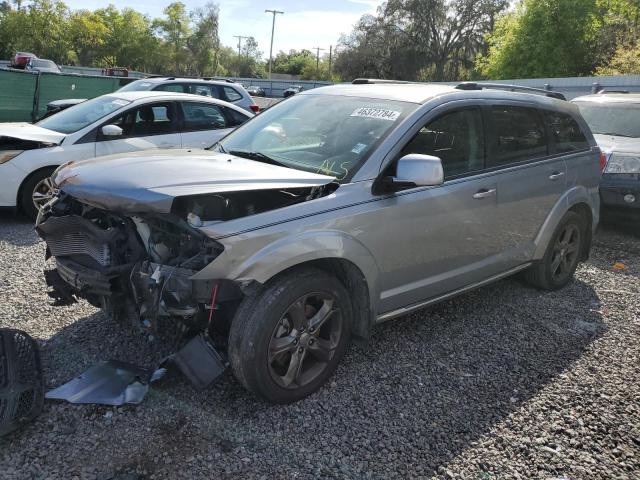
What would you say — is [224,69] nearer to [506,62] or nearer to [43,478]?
[506,62]

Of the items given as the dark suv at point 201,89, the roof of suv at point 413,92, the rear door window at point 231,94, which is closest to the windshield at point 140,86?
the dark suv at point 201,89

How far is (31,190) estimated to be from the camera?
21.9 feet

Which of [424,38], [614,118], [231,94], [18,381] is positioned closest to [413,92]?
[18,381]

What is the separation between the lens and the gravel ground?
2.72 metres

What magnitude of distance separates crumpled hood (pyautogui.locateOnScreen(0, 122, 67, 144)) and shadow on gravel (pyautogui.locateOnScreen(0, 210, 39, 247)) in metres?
0.99

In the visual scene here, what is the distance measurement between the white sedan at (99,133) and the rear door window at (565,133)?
4.21 metres

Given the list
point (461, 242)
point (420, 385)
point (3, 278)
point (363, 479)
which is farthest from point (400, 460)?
point (3, 278)

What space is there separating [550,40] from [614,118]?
31658mm

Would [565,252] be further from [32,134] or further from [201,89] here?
[201,89]

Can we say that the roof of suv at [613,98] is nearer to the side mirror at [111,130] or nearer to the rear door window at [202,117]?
the rear door window at [202,117]

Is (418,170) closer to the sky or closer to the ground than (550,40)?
closer to the ground

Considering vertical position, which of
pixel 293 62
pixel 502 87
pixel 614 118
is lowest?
pixel 502 87

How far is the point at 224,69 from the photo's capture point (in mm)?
87500

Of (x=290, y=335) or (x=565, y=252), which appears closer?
(x=290, y=335)
